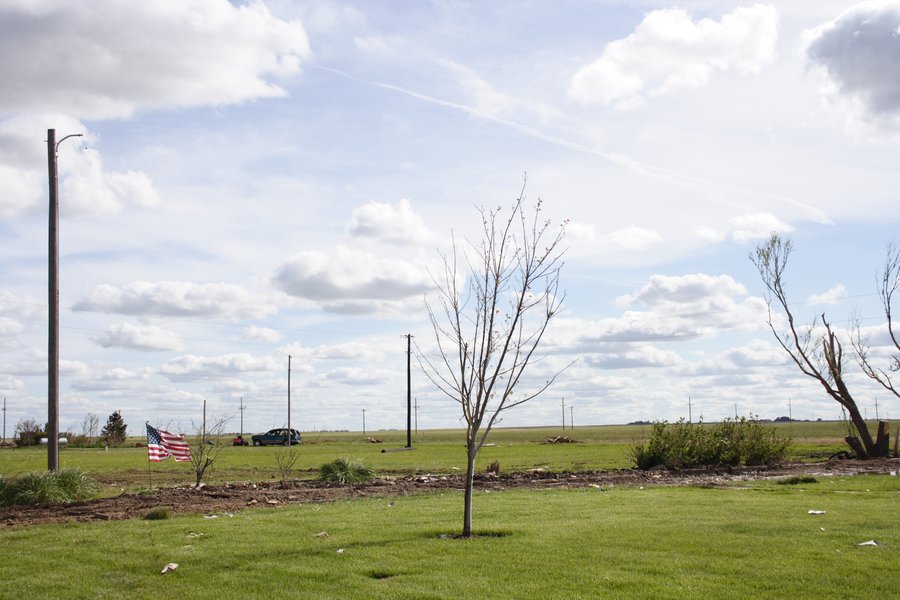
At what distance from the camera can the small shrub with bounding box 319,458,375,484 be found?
2264 cm

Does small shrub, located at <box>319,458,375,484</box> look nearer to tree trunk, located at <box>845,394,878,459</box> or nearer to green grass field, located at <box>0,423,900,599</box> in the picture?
green grass field, located at <box>0,423,900,599</box>

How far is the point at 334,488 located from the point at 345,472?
2440mm

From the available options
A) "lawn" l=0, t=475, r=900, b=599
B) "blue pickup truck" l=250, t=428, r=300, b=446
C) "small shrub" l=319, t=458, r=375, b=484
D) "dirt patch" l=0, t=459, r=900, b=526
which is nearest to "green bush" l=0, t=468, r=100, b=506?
"dirt patch" l=0, t=459, r=900, b=526

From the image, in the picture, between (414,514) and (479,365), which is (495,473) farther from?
(479,365)

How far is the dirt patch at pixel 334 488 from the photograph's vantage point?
1552cm

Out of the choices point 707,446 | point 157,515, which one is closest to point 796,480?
point 707,446

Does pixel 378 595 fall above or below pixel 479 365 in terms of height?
below

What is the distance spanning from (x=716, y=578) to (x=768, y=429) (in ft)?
76.5

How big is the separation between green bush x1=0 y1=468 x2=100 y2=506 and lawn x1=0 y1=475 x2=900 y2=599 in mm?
3995

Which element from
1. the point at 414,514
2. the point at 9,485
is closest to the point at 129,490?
the point at 9,485

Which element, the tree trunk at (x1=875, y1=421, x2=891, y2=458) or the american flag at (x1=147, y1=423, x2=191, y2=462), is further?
the tree trunk at (x1=875, y1=421, x2=891, y2=458)

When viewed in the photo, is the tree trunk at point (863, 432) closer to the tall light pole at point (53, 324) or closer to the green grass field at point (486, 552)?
the green grass field at point (486, 552)

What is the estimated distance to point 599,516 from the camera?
45.9ft

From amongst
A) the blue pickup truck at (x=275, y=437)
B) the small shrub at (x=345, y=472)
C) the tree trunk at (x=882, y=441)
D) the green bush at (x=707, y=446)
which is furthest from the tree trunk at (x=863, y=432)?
the blue pickup truck at (x=275, y=437)
